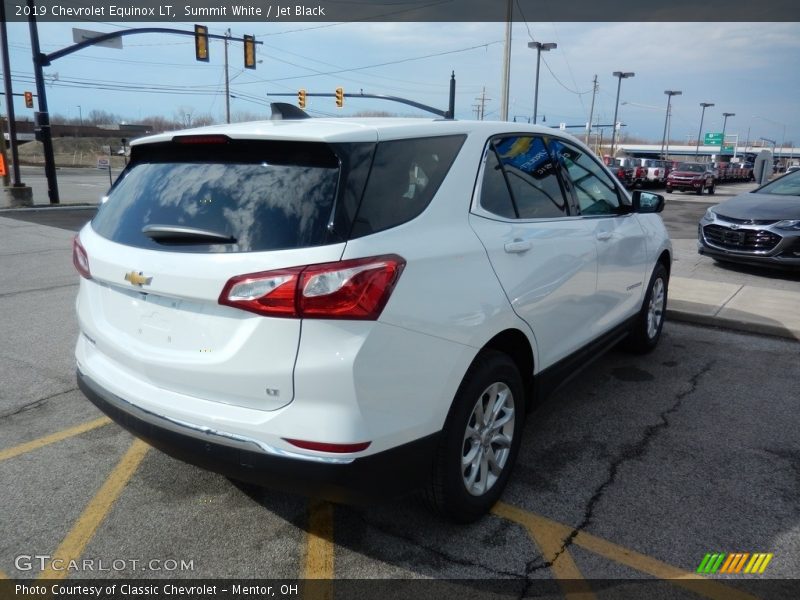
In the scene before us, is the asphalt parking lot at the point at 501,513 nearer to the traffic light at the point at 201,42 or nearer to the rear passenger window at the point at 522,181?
the rear passenger window at the point at 522,181

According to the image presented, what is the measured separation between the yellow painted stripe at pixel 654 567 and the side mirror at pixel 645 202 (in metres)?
2.68

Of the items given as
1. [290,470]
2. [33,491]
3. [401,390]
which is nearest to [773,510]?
[401,390]

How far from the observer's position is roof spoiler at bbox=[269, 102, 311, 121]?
3.32 meters

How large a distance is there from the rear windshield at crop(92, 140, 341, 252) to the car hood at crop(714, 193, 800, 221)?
8.76 metres

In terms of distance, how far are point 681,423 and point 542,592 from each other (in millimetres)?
2032

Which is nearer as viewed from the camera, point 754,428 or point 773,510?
point 773,510

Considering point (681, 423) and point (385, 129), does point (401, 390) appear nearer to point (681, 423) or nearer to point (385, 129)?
point (385, 129)

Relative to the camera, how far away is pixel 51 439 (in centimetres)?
369

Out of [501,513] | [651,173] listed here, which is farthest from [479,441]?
[651,173]

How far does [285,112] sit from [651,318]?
11.6ft

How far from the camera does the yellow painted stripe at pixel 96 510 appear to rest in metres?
2.65

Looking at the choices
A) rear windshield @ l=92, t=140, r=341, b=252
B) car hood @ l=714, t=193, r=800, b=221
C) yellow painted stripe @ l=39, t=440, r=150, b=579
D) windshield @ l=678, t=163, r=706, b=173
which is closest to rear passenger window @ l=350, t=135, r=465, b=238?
rear windshield @ l=92, t=140, r=341, b=252

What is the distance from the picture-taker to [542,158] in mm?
3658

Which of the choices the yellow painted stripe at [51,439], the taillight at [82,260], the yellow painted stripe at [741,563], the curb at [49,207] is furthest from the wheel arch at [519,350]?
the curb at [49,207]
